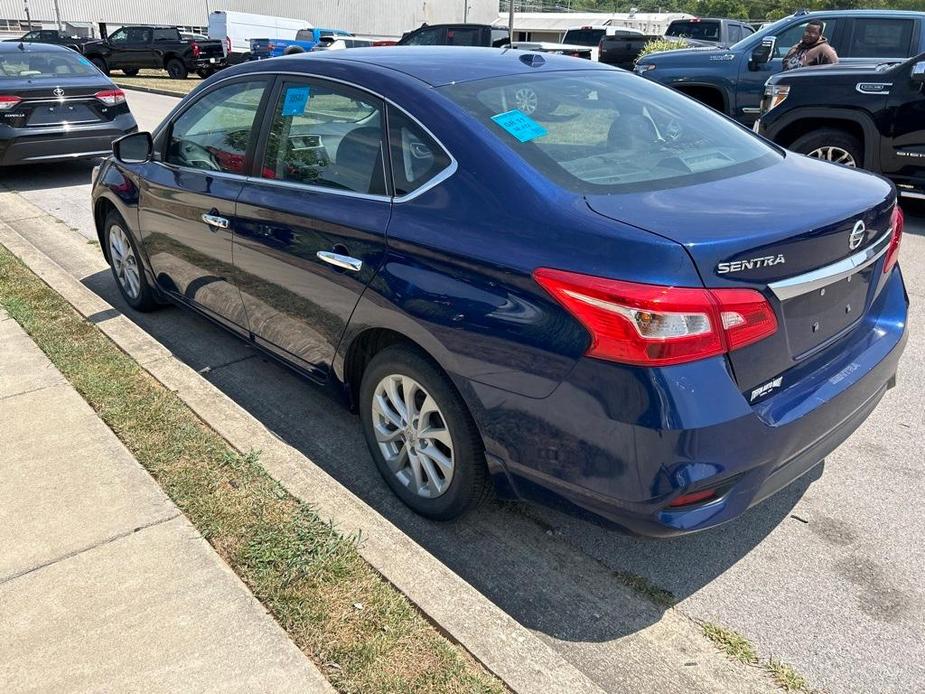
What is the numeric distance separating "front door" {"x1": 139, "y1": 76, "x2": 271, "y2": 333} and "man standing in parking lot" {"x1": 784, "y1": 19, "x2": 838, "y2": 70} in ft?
25.3

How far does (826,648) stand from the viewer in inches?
97.3

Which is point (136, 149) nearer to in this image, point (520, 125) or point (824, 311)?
point (520, 125)

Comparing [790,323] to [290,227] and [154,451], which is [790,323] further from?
[154,451]

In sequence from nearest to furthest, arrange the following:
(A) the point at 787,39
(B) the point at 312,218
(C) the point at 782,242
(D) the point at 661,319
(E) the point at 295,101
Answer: (D) the point at 661,319 → (C) the point at 782,242 → (B) the point at 312,218 → (E) the point at 295,101 → (A) the point at 787,39

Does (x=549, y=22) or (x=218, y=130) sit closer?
(x=218, y=130)

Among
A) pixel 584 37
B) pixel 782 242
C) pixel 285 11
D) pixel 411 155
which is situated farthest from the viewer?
pixel 285 11

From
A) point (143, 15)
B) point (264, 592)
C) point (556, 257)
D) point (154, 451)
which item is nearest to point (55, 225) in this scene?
point (154, 451)

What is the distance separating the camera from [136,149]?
4.54 meters

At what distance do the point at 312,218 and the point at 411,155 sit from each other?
544 millimetres

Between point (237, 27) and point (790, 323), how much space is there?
33.9m

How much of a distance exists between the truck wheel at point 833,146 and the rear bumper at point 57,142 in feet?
24.6

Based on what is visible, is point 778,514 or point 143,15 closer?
point 778,514

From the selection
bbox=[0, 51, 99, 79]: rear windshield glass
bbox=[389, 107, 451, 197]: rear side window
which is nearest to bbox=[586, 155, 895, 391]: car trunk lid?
bbox=[389, 107, 451, 197]: rear side window

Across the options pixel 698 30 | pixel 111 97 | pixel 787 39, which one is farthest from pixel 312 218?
pixel 698 30
